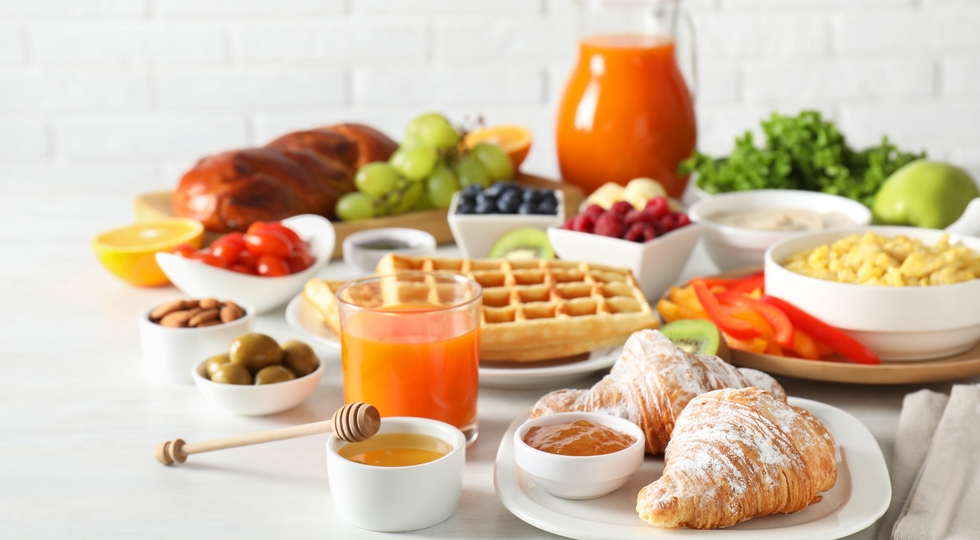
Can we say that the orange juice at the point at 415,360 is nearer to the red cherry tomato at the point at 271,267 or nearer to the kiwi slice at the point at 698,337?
the kiwi slice at the point at 698,337

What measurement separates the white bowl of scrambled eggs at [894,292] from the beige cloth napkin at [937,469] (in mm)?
101

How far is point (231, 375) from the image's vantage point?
1295 mm

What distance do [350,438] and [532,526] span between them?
21 cm

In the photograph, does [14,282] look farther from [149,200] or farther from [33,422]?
[33,422]

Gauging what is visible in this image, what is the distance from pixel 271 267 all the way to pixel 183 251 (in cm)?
16

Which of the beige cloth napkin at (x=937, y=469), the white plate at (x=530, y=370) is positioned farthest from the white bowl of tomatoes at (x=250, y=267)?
the beige cloth napkin at (x=937, y=469)

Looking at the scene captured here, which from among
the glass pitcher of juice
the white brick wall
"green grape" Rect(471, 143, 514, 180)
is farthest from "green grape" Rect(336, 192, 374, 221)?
the white brick wall

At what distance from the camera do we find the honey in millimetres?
1030

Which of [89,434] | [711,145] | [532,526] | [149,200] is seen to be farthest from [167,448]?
[711,145]

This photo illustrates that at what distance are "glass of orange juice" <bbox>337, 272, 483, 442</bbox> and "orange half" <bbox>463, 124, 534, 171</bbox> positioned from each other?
1.27 metres

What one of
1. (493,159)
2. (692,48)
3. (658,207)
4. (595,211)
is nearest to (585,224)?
(595,211)

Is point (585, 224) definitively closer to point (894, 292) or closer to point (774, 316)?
point (774, 316)

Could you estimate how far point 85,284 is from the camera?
6.37 feet

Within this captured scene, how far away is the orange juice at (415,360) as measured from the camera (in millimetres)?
1174
